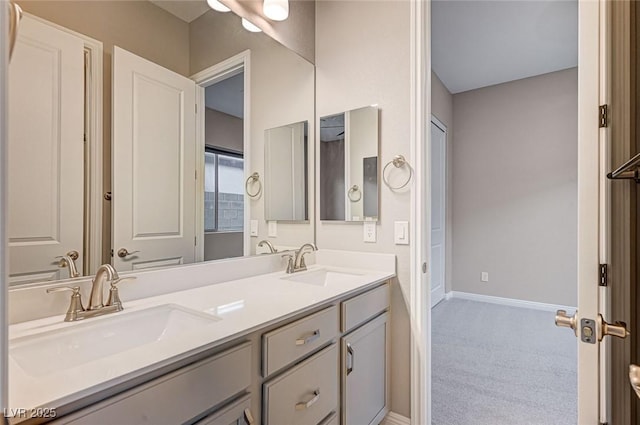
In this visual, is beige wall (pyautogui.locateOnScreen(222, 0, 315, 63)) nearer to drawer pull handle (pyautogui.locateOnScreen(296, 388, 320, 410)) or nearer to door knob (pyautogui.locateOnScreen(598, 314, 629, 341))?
drawer pull handle (pyautogui.locateOnScreen(296, 388, 320, 410))

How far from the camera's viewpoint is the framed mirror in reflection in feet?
6.04

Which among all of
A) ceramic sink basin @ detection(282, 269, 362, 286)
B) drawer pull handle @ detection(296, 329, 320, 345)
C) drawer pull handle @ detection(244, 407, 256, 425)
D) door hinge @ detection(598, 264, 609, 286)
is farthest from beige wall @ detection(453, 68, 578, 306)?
drawer pull handle @ detection(244, 407, 256, 425)

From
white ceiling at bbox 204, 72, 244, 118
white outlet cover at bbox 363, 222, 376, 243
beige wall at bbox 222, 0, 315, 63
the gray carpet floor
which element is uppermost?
beige wall at bbox 222, 0, 315, 63

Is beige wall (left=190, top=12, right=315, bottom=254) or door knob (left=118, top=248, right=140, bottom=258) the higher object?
beige wall (left=190, top=12, right=315, bottom=254)

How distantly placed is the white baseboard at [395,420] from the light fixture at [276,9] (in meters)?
2.28

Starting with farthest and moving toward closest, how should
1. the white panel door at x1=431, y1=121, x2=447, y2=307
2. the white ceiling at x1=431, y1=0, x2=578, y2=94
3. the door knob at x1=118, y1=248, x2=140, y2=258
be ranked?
1. the white panel door at x1=431, y1=121, x2=447, y2=307
2. the white ceiling at x1=431, y1=0, x2=578, y2=94
3. the door knob at x1=118, y1=248, x2=140, y2=258

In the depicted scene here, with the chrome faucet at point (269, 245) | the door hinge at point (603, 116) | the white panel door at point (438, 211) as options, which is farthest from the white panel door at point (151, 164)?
the white panel door at point (438, 211)

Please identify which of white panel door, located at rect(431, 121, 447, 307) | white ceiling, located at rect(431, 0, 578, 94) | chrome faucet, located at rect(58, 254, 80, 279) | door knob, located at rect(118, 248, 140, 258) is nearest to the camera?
chrome faucet, located at rect(58, 254, 80, 279)

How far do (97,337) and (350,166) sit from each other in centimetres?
147

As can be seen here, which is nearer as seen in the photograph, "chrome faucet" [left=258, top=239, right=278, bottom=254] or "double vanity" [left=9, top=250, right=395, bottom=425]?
"double vanity" [left=9, top=250, right=395, bottom=425]

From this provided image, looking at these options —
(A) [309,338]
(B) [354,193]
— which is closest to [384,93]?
(B) [354,193]

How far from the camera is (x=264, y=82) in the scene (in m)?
1.89

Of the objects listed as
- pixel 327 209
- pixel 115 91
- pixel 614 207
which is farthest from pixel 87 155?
pixel 614 207

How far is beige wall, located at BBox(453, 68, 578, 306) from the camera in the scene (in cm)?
369
